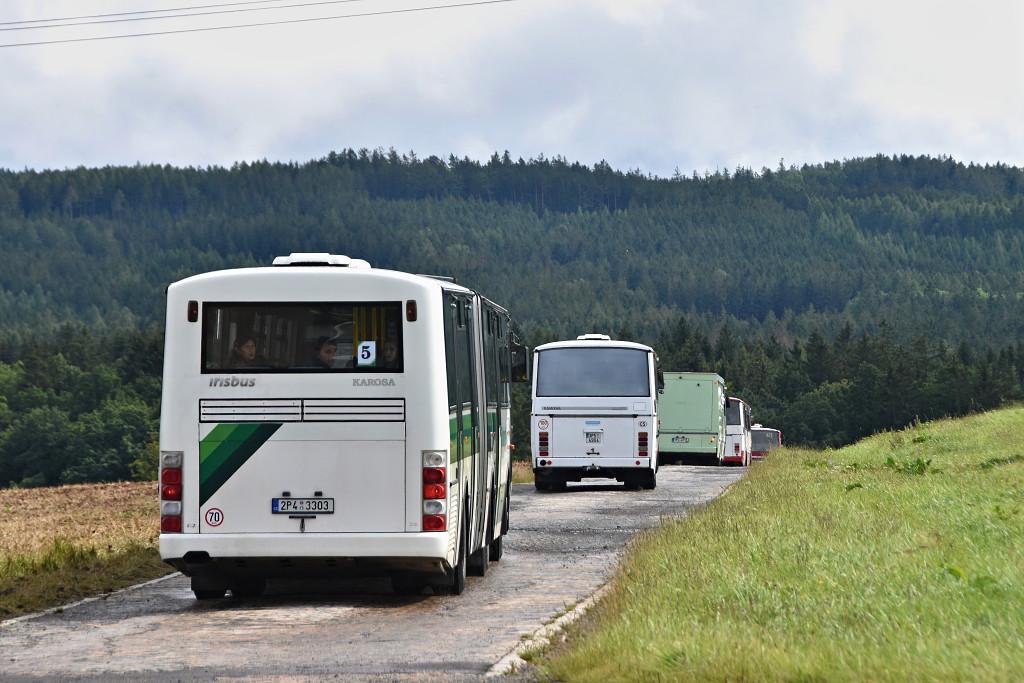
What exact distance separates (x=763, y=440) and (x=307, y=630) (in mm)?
90982

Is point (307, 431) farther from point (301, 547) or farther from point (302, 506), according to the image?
point (301, 547)

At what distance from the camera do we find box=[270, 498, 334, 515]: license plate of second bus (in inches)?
520

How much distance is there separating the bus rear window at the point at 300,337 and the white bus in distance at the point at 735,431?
5394 centimetres

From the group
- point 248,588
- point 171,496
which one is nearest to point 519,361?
point 248,588

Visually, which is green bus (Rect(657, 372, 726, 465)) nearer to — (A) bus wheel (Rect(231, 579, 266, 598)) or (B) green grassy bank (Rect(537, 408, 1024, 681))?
(B) green grassy bank (Rect(537, 408, 1024, 681))

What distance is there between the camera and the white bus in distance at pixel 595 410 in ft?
112

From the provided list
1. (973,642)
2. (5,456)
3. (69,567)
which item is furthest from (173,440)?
(5,456)

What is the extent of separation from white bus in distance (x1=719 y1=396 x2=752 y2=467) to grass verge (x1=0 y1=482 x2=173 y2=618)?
130 feet

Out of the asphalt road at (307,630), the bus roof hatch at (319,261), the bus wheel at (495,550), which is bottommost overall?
the asphalt road at (307,630)

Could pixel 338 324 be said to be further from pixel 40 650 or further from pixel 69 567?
pixel 69 567

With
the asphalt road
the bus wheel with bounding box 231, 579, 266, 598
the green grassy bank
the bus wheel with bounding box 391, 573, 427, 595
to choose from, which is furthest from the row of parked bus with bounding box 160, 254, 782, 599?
Answer: the green grassy bank

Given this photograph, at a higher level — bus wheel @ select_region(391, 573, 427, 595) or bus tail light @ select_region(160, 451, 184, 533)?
bus tail light @ select_region(160, 451, 184, 533)

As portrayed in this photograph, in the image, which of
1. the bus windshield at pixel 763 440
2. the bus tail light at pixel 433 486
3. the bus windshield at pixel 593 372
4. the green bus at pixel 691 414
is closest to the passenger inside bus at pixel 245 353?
the bus tail light at pixel 433 486

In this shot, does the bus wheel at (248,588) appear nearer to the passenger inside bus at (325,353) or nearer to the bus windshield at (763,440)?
the passenger inside bus at (325,353)
